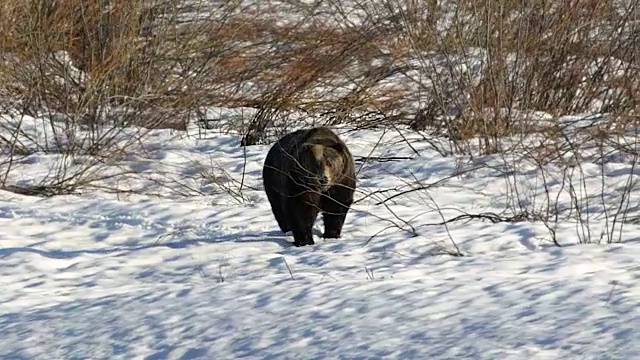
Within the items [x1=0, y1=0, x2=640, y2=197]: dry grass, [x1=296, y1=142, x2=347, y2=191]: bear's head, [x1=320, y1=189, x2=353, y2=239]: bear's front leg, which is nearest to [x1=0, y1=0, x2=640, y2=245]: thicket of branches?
[x1=0, y1=0, x2=640, y2=197]: dry grass

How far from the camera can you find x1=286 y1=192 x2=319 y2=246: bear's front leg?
7625 millimetres

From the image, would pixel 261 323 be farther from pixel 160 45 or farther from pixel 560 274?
pixel 160 45

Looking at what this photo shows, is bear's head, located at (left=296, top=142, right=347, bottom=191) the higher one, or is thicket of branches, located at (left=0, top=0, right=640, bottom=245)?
thicket of branches, located at (left=0, top=0, right=640, bottom=245)

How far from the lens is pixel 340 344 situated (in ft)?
16.8

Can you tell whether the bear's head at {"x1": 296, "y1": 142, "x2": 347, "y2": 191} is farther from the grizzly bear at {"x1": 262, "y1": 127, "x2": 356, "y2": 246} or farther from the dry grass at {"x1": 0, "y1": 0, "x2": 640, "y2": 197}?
the dry grass at {"x1": 0, "y1": 0, "x2": 640, "y2": 197}

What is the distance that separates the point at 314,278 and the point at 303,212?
121 centimetres

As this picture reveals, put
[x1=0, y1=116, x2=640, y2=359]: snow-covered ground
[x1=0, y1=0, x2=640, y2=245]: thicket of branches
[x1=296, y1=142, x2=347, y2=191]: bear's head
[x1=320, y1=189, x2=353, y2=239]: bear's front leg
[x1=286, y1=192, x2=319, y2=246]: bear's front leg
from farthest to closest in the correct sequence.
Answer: [x1=0, y1=0, x2=640, y2=245]: thicket of branches
[x1=320, y1=189, x2=353, y2=239]: bear's front leg
[x1=286, y1=192, x2=319, y2=246]: bear's front leg
[x1=296, y1=142, x2=347, y2=191]: bear's head
[x1=0, y1=116, x2=640, y2=359]: snow-covered ground

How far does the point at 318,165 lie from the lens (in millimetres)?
7488

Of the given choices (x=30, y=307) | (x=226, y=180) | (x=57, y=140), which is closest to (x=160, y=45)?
(x=57, y=140)

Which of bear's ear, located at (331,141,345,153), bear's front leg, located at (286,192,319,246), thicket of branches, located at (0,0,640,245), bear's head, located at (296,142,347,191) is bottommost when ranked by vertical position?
bear's front leg, located at (286,192,319,246)

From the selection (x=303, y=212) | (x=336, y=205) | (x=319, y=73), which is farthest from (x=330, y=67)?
(x=303, y=212)

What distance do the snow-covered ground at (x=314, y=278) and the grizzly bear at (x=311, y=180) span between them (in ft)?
0.53

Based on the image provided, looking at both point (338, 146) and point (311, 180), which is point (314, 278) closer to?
point (311, 180)

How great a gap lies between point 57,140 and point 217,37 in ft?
9.17
